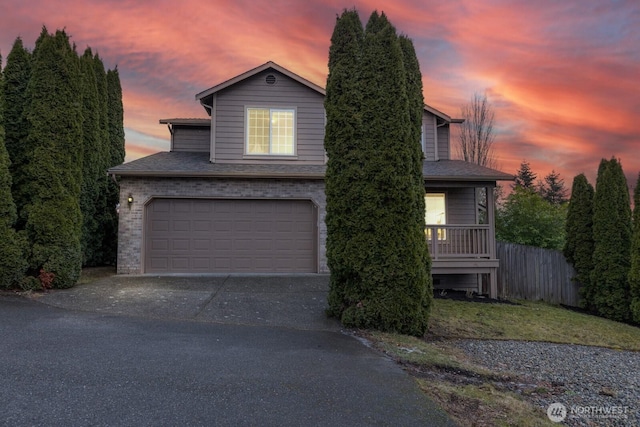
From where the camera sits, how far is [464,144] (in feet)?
75.4

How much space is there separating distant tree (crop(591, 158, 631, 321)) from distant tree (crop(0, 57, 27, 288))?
14527 millimetres

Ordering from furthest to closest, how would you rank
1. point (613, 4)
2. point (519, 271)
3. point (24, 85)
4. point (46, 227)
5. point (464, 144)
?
point (464, 144)
point (519, 271)
point (613, 4)
point (24, 85)
point (46, 227)

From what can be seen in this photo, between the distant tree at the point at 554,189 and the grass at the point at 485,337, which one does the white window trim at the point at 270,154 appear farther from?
the distant tree at the point at 554,189

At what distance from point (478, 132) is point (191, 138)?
17247mm

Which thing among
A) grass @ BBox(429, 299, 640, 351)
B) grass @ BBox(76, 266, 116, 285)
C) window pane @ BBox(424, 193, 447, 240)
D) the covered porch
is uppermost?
window pane @ BBox(424, 193, 447, 240)

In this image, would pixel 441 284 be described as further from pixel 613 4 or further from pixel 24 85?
pixel 24 85

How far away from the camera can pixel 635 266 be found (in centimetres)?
946

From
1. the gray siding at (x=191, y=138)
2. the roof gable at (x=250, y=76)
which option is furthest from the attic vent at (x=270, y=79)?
the gray siding at (x=191, y=138)

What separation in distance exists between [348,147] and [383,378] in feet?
12.8

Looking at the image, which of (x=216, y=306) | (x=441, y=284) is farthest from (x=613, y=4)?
(x=216, y=306)

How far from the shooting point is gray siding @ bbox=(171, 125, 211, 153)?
13273mm

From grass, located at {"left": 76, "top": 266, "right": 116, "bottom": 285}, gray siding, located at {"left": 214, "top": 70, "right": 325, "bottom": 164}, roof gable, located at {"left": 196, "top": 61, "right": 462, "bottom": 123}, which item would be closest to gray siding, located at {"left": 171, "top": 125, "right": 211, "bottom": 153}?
roof gable, located at {"left": 196, "top": 61, "right": 462, "bottom": 123}

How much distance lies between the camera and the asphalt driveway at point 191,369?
3.02m

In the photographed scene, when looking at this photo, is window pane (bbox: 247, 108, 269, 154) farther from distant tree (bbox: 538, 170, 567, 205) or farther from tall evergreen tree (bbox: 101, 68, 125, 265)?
distant tree (bbox: 538, 170, 567, 205)
